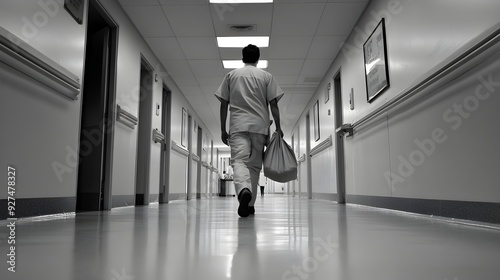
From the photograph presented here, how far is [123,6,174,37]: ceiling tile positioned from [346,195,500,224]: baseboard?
3.58 m

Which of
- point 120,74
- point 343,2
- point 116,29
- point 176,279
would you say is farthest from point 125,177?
point 176,279

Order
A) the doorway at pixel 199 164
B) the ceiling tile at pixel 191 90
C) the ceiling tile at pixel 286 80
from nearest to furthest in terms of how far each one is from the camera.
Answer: the ceiling tile at pixel 286 80, the ceiling tile at pixel 191 90, the doorway at pixel 199 164

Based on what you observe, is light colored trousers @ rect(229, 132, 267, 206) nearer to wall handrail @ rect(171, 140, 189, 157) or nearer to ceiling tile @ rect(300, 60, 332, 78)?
ceiling tile @ rect(300, 60, 332, 78)

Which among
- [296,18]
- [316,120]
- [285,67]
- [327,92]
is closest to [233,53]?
[285,67]

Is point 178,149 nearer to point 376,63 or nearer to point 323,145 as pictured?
point 323,145

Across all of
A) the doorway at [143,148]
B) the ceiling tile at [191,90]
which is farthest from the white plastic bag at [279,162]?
the ceiling tile at [191,90]

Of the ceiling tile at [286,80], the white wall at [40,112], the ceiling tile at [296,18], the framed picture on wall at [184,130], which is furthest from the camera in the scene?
the framed picture on wall at [184,130]

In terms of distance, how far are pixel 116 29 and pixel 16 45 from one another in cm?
229

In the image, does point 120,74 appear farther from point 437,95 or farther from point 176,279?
point 176,279

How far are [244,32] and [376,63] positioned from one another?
6.37 feet

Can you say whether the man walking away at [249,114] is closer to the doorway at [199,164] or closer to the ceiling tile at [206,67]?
the ceiling tile at [206,67]

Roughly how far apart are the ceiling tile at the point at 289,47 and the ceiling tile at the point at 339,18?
359 millimetres

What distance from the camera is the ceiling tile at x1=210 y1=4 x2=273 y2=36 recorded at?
4367 mm

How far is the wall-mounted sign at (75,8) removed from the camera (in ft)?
10.0
